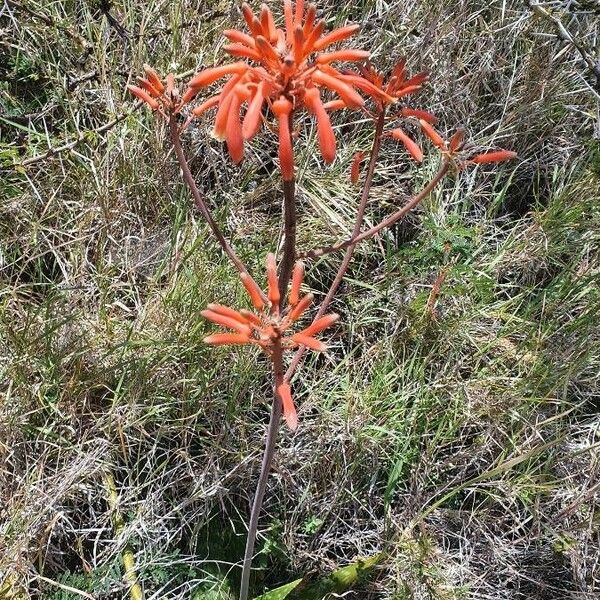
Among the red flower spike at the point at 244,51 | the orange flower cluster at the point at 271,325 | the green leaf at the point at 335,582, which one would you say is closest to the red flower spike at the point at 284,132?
the red flower spike at the point at 244,51

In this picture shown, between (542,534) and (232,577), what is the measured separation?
1.19 meters

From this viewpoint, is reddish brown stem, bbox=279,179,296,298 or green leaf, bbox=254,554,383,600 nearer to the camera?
reddish brown stem, bbox=279,179,296,298

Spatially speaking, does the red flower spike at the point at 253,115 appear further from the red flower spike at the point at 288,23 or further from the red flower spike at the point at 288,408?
the red flower spike at the point at 288,408

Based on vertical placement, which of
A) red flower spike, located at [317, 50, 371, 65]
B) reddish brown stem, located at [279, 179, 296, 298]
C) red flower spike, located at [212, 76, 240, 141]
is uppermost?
red flower spike, located at [317, 50, 371, 65]

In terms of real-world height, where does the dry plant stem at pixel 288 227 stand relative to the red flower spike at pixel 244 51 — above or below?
below

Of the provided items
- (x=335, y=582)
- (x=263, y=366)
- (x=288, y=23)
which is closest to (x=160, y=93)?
(x=288, y=23)

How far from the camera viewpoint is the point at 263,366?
268 cm

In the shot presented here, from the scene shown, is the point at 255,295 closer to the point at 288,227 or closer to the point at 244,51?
the point at 288,227

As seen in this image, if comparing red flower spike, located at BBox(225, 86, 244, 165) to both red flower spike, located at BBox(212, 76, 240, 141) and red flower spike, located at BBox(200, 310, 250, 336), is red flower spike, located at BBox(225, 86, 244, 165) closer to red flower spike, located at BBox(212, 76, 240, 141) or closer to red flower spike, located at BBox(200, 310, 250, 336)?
red flower spike, located at BBox(212, 76, 240, 141)

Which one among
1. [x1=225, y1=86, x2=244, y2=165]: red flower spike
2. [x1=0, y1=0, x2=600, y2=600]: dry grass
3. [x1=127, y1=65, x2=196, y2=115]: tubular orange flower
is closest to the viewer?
[x1=225, y1=86, x2=244, y2=165]: red flower spike

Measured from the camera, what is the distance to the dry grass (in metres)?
2.50

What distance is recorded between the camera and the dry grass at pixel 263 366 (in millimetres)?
2502

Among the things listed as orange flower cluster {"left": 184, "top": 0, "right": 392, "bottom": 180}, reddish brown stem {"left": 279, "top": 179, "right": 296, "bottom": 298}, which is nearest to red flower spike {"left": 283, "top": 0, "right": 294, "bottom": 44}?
orange flower cluster {"left": 184, "top": 0, "right": 392, "bottom": 180}

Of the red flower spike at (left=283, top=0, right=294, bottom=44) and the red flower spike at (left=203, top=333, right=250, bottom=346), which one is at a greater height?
the red flower spike at (left=283, top=0, right=294, bottom=44)
